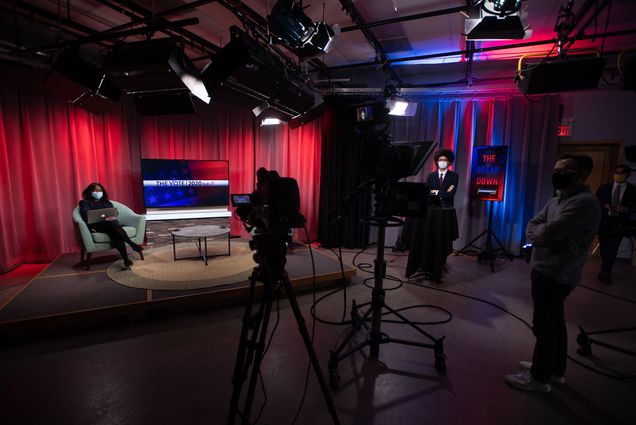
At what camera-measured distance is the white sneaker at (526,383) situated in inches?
71.9

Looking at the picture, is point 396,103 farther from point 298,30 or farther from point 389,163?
point 389,163

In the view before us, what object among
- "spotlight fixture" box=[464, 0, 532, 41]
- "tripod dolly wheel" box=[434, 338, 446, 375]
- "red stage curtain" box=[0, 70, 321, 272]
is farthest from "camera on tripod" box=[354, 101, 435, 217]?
"red stage curtain" box=[0, 70, 321, 272]

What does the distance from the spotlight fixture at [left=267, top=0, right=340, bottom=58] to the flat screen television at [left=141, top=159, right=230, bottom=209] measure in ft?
10.4

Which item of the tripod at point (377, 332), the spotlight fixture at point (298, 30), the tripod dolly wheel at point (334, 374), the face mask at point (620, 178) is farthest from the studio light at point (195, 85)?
the face mask at point (620, 178)

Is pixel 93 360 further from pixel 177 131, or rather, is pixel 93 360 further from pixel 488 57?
pixel 488 57

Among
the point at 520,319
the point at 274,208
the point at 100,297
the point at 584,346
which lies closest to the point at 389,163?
the point at 274,208

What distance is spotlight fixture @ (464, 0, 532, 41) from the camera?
7.97 ft

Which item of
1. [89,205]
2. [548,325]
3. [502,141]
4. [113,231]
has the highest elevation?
[502,141]

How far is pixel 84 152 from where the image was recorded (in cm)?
453

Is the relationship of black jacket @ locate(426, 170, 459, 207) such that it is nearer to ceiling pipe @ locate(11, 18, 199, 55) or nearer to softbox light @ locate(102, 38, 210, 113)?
softbox light @ locate(102, 38, 210, 113)

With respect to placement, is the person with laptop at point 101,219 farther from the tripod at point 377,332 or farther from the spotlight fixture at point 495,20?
the spotlight fixture at point 495,20

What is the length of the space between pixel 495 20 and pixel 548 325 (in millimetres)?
2427

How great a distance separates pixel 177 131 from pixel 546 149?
6261 millimetres

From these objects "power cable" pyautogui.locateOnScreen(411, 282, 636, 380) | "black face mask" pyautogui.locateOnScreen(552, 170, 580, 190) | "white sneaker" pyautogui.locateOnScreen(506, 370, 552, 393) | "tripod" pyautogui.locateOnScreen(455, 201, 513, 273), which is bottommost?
"power cable" pyautogui.locateOnScreen(411, 282, 636, 380)
